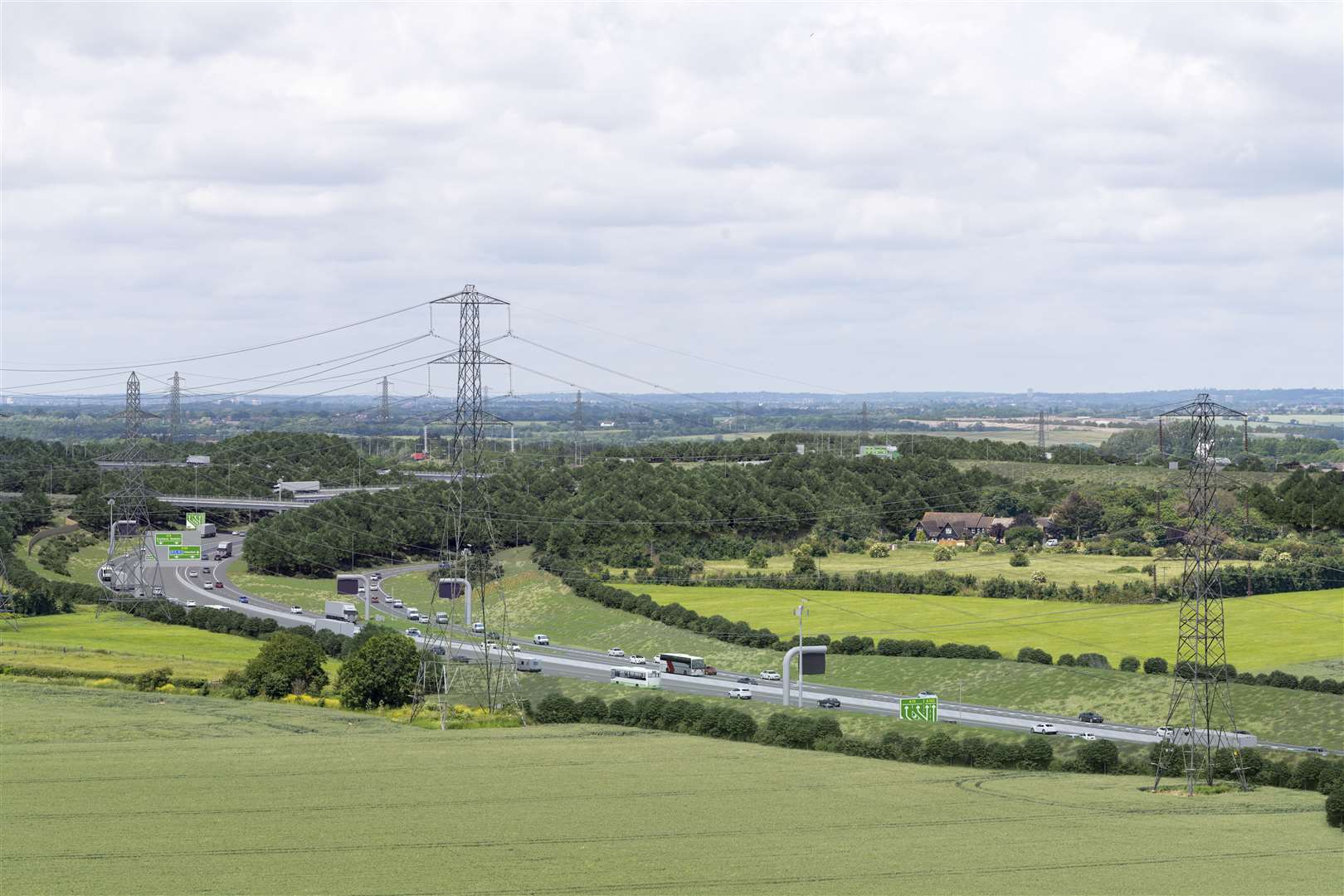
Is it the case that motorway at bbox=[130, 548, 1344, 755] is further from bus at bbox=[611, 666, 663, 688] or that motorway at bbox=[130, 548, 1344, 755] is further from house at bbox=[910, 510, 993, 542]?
house at bbox=[910, 510, 993, 542]

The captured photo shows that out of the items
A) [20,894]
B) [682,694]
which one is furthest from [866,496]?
[20,894]

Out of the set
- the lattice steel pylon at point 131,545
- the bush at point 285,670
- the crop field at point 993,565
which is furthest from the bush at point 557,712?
the crop field at point 993,565

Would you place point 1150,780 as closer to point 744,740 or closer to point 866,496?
point 744,740

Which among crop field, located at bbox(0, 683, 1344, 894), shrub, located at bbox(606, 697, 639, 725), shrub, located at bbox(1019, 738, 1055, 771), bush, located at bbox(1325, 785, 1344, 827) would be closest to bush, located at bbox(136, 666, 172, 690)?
crop field, located at bbox(0, 683, 1344, 894)

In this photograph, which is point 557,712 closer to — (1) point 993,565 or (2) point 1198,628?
(2) point 1198,628

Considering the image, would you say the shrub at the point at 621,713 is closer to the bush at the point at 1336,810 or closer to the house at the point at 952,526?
the bush at the point at 1336,810
